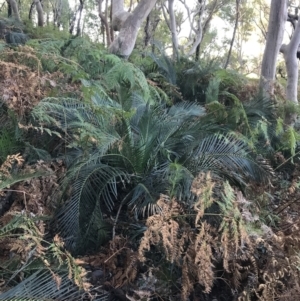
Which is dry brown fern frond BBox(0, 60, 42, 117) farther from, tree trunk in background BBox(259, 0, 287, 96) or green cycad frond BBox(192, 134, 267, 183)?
tree trunk in background BBox(259, 0, 287, 96)

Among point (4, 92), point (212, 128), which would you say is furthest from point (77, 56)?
point (212, 128)

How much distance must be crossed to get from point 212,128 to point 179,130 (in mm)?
368

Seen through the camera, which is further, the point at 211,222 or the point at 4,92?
the point at 4,92

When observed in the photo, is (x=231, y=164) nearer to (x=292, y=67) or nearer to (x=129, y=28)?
(x=292, y=67)

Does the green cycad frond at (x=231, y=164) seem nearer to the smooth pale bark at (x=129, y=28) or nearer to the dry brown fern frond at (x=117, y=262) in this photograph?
the dry brown fern frond at (x=117, y=262)

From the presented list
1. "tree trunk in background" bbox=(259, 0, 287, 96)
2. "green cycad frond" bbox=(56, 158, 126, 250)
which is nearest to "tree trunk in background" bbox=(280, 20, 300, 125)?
"tree trunk in background" bbox=(259, 0, 287, 96)

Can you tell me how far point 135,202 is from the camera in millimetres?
3002

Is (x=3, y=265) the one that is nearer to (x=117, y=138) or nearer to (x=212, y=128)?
(x=117, y=138)

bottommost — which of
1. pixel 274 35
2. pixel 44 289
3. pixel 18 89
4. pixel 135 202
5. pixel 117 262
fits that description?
pixel 117 262

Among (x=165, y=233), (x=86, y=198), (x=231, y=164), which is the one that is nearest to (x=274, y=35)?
(x=231, y=164)

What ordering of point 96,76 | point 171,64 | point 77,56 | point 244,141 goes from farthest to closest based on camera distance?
point 171,64
point 77,56
point 96,76
point 244,141

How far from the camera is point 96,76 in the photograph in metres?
5.35

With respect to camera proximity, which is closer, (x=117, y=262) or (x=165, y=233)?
(x=165, y=233)

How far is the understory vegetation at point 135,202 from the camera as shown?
2.26 metres
